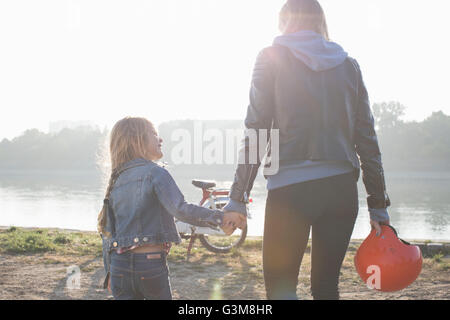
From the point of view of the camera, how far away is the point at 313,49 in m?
1.75

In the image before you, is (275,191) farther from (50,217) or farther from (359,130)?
(50,217)

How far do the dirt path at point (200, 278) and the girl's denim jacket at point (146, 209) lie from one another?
1.83m

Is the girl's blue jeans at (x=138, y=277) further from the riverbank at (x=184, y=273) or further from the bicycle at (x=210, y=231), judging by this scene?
the bicycle at (x=210, y=231)

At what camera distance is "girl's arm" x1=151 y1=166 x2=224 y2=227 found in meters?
1.98

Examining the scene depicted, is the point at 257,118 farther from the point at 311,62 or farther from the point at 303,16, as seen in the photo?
the point at 303,16

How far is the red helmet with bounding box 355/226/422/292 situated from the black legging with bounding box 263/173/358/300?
0.28 m

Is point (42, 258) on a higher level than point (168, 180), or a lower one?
lower

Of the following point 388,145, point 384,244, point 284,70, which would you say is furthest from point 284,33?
point 388,145

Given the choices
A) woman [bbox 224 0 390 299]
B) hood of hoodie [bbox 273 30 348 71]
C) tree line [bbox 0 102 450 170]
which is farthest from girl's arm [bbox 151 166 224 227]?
tree line [bbox 0 102 450 170]

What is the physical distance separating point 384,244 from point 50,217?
12394 millimetres

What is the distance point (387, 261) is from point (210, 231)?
3663mm

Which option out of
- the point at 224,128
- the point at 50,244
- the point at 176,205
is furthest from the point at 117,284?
the point at 224,128

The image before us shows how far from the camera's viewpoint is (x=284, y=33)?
188 centimetres

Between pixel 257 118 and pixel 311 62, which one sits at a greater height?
pixel 311 62
